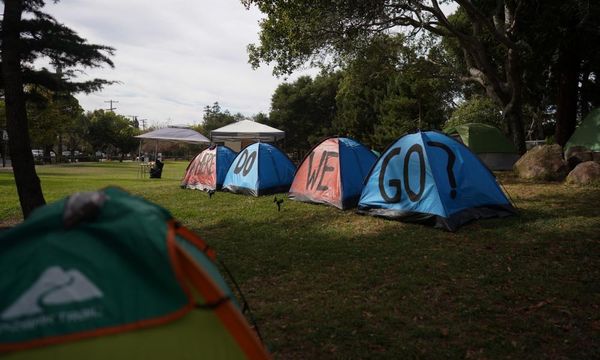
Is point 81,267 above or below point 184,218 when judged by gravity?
above

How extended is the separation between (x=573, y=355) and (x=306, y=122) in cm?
4009

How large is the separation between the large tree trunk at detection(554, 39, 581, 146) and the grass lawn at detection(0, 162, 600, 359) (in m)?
7.78

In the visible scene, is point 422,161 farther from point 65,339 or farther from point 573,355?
point 65,339

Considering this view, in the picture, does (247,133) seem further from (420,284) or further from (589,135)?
(420,284)

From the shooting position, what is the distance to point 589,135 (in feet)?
43.9

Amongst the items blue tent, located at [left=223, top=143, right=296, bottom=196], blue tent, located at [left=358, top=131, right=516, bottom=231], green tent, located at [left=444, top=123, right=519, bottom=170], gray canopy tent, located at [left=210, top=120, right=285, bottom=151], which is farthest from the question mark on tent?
gray canopy tent, located at [left=210, top=120, right=285, bottom=151]

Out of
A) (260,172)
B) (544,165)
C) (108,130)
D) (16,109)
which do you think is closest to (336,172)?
(260,172)

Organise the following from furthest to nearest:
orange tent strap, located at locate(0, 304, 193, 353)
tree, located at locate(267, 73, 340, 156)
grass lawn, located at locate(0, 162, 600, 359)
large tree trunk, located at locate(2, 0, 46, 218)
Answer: tree, located at locate(267, 73, 340, 156), large tree trunk, located at locate(2, 0, 46, 218), grass lawn, located at locate(0, 162, 600, 359), orange tent strap, located at locate(0, 304, 193, 353)

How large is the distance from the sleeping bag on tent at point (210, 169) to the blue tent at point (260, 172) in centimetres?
68

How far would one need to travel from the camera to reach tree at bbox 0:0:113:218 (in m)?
5.71

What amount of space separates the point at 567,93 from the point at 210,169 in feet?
40.6

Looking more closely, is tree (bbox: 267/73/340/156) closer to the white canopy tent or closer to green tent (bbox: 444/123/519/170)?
the white canopy tent

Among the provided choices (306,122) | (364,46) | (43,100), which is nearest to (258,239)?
(43,100)

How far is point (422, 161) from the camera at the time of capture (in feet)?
23.5
